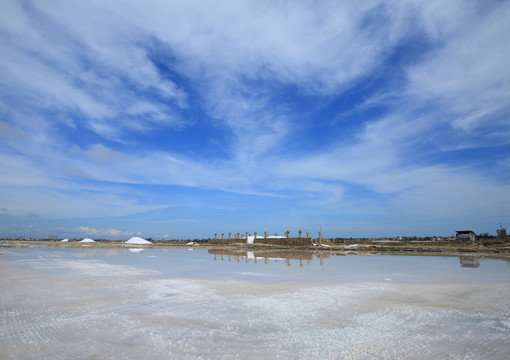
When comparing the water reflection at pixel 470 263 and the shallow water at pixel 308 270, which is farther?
the water reflection at pixel 470 263

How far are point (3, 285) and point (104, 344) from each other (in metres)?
8.11

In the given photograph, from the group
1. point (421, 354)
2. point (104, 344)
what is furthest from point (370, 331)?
point (104, 344)

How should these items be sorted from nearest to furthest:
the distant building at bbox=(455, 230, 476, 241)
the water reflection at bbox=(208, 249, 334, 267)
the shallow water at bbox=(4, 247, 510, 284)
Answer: the shallow water at bbox=(4, 247, 510, 284), the water reflection at bbox=(208, 249, 334, 267), the distant building at bbox=(455, 230, 476, 241)

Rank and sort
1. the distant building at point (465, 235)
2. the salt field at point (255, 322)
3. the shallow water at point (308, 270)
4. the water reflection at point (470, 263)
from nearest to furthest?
the salt field at point (255, 322)
the shallow water at point (308, 270)
the water reflection at point (470, 263)
the distant building at point (465, 235)

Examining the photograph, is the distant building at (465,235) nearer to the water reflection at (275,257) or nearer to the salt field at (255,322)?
the water reflection at (275,257)

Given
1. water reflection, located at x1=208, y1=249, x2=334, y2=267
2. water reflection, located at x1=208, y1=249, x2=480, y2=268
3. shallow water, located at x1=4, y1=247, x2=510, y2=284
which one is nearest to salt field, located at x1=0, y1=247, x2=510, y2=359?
shallow water, located at x1=4, y1=247, x2=510, y2=284

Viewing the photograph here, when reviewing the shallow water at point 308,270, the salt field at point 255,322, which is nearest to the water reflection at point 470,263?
the shallow water at point 308,270

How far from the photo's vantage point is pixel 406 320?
18.5 ft

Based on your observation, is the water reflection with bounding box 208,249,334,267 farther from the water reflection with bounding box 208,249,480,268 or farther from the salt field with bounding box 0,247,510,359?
the salt field with bounding box 0,247,510,359

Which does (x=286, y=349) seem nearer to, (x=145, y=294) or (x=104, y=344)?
(x=104, y=344)

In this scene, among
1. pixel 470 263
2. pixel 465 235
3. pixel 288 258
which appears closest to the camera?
pixel 470 263

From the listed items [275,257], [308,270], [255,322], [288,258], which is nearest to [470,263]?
[308,270]

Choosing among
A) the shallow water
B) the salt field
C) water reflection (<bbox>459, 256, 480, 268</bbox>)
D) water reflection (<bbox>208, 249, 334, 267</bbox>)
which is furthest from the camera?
water reflection (<bbox>208, 249, 334, 267</bbox>)

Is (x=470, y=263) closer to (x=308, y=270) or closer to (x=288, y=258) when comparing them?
(x=308, y=270)
